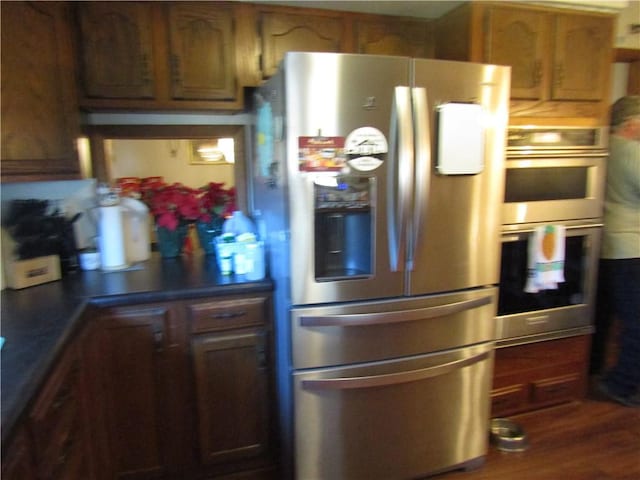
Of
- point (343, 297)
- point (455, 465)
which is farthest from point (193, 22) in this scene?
point (455, 465)

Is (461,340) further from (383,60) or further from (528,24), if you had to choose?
(528,24)

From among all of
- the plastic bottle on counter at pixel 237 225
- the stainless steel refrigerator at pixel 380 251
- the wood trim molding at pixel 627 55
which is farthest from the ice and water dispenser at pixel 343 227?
the wood trim molding at pixel 627 55

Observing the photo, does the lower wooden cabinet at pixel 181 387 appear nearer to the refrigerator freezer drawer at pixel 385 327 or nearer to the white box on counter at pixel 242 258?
the white box on counter at pixel 242 258

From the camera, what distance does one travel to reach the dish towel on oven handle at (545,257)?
6.83 feet

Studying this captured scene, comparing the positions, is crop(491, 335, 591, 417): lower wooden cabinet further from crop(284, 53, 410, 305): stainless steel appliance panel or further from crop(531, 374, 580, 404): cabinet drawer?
crop(284, 53, 410, 305): stainless steel appliance panel

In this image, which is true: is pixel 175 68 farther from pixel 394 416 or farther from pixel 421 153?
pixel 394 416

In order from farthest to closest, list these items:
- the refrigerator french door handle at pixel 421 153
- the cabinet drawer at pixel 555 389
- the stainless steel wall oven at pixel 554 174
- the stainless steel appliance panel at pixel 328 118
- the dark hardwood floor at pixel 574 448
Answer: the cabinet drawer at pixel 555 389 < the stainless steel wall oven at pixel 554 174 < the dark hardwood floor at pixel 574 448 < the refrigerator french door handle at pixel 421 153 < the stainless steel appliance panel at pixel 328 118

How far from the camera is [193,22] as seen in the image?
1.90 meters

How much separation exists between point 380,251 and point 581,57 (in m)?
1.54

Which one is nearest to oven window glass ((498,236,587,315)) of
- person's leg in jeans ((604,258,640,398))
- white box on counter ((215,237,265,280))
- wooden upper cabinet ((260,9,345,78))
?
person's leg in jeans ((604,258,640,398))

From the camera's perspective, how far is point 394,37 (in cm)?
215

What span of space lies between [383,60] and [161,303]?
4.03 feet

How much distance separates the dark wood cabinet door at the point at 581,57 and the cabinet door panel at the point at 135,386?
2.17m

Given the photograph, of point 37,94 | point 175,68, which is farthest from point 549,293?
point 37,94
